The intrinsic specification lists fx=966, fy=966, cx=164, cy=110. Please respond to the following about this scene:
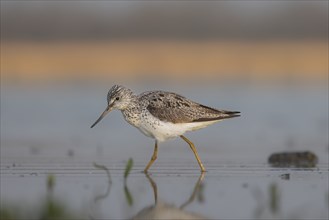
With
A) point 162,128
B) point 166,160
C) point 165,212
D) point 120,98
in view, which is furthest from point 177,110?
point 165,212

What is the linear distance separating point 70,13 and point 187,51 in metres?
9.84

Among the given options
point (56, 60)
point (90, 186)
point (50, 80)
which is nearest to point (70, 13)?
point (56, 60)

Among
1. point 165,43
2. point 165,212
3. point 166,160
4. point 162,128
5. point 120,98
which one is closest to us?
point 165,212

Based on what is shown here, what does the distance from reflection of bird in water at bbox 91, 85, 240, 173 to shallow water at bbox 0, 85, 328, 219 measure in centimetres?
48

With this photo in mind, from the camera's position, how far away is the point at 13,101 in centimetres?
2080

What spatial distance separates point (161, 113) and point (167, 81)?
1337 cm

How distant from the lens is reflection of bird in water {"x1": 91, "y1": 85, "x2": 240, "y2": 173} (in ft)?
37.8

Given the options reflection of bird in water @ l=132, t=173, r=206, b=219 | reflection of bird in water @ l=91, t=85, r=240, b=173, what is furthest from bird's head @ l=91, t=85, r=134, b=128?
reflection of bird in water @ l=132, t=173, r=206, b=219

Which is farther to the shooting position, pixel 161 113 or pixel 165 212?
pixel 161 113

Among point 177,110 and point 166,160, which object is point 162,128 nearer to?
point 177,110

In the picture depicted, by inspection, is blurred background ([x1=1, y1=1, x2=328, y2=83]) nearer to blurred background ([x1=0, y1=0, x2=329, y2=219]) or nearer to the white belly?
blurred background ([x1=0, y1=0, x2=329, y2=219])

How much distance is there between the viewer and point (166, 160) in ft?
41.0

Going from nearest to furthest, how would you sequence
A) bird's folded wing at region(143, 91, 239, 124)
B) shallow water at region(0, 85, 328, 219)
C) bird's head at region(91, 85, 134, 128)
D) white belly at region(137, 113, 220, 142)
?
1. shallow water at region(0, 85, 328, 219)
2. white belly at region(137, 113, 220, 142)
3. bird's folded wing at region(143, 91, 239, 124)
4. bird's head at region(91, 85, 134, 128)

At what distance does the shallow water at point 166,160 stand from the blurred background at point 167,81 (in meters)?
0.03
